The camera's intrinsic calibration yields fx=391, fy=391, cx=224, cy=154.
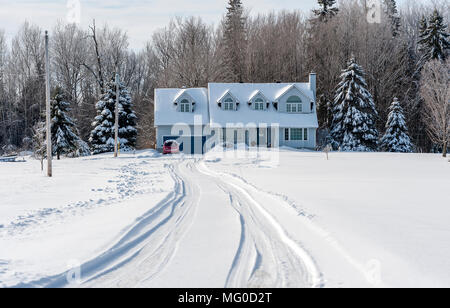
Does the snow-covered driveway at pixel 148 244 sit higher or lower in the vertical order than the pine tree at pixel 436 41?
lower

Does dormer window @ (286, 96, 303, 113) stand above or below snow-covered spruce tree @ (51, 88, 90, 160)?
above

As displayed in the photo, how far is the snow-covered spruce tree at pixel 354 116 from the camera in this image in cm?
3909

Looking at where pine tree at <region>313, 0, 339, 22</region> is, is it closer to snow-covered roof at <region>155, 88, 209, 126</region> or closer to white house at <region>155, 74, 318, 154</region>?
white house at <region>155, 74, 318, 154</region>

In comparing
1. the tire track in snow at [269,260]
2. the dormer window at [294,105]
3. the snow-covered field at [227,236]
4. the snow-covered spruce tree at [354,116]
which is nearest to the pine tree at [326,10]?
the snow-covered spruce tree at [354,116]

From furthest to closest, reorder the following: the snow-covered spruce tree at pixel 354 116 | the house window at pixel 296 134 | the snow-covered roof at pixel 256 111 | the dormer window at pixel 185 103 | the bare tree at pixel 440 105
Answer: the snow-covered spruce tree at pixel 354 116
the dormer window at pixel 185 103
the house window at pixel 296 134
the snow-covered roof at pixel 256 111
the bare tree at pixel 440 105

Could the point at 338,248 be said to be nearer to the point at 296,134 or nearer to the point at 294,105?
the point at 296,134

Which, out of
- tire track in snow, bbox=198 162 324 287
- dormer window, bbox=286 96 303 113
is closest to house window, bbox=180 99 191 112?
dormer window, bbox=286 96 303 113

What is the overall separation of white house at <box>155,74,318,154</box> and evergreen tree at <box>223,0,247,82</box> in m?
10.9

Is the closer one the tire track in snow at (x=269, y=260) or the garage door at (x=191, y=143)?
the tire track in snow at (x=269, y=260)

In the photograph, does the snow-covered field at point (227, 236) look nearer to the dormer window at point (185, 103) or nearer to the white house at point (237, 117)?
the white house at point (237, 117)

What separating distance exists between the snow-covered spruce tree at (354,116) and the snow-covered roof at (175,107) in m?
13.9

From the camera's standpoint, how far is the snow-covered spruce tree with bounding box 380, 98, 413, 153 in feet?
125

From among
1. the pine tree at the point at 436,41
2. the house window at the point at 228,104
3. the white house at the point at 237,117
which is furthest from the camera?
the pine tree at the point at 436,41

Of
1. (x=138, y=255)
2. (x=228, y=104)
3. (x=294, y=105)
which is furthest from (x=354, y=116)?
(x=138, y=255)
